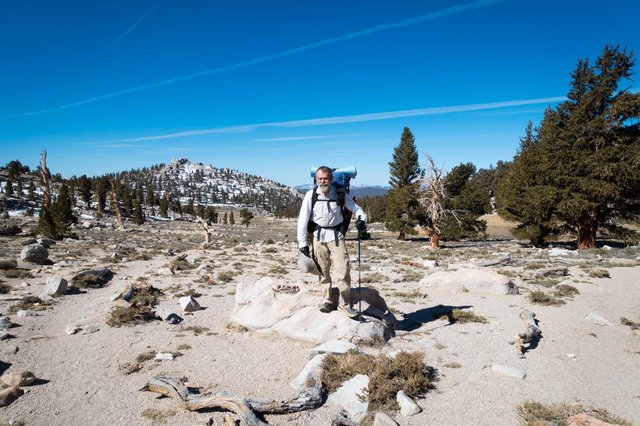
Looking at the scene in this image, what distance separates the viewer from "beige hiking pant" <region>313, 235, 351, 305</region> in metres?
7.26

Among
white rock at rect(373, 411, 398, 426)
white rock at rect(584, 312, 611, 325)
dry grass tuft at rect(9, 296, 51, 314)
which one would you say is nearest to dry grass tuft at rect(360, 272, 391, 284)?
white rock at rect(584, 312, 611, 325)

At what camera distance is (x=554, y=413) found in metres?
4.75

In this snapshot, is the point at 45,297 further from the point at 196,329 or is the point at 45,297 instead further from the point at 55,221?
the point at 55,221

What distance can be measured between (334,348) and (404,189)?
29247mm

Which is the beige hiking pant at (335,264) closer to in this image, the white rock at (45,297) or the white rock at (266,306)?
the white rock at (266,306)

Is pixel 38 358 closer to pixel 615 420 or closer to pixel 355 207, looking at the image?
pixel 355 207

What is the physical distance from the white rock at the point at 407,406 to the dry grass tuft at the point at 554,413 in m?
1.44

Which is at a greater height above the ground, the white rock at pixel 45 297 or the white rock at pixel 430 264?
the white rock at pixel 45 297

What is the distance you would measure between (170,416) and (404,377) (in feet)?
12.4

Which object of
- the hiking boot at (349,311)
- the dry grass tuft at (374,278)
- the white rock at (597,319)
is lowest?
the dry grass tuft at (374,278)

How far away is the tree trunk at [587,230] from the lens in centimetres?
2388

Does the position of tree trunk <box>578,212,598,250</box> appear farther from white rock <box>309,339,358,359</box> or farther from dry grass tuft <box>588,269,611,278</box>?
white rock <box>309,339,358,359</box>

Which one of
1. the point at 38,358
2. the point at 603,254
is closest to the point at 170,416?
the point at 38,358

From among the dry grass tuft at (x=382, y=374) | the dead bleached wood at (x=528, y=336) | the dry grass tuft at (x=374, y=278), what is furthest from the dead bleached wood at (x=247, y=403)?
the dry grass tuft at (x=374, y=278)
